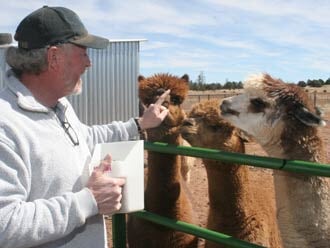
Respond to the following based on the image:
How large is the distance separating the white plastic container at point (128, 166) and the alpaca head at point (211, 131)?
1.60 metres

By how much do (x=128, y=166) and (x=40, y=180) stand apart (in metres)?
0.40

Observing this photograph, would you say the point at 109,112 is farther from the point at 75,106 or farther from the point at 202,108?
the point at 202,108

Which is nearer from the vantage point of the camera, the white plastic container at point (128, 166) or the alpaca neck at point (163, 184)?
the white plastic container at point (128, 166)

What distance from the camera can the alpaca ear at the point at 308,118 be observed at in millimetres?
3010

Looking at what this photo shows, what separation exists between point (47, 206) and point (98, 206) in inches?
7.5

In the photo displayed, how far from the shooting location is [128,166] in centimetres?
213

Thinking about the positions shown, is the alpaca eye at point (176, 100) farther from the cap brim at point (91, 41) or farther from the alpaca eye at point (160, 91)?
the cap brim at point (91, 41)

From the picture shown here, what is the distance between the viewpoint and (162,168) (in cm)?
407

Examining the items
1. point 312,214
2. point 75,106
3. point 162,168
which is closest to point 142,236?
point 162,168

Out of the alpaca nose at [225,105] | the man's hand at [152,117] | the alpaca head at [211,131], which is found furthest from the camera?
the alpaca head at [211,131]

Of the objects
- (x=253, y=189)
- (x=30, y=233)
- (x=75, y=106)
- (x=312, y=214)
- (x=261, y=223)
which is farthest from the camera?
(x=75, y=106)

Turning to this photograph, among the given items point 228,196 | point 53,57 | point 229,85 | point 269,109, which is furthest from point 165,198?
point 229,85

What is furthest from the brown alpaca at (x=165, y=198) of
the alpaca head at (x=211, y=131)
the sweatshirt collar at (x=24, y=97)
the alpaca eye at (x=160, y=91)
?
the sweatshirt collar at (x=24, y=97)

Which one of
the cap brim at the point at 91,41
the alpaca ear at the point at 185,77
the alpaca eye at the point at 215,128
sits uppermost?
the cap brim at the point at 91,41
